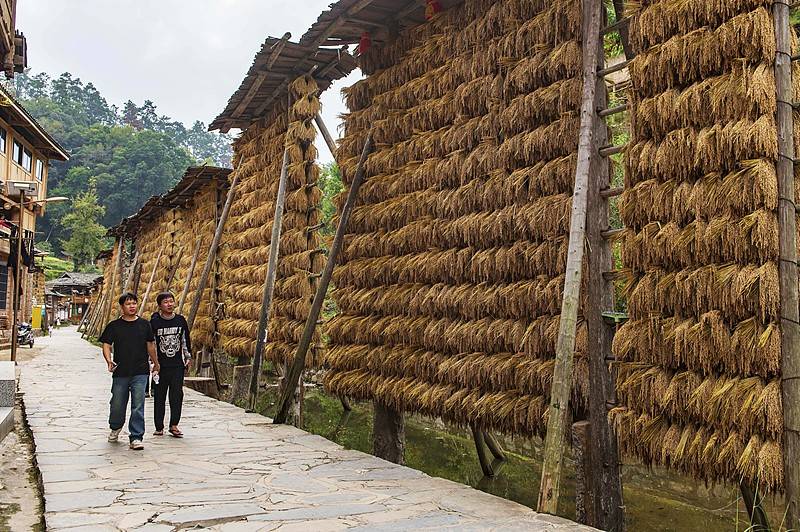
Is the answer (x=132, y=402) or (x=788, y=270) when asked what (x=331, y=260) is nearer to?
(x=132, y=402)

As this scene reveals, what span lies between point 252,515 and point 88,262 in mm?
59400

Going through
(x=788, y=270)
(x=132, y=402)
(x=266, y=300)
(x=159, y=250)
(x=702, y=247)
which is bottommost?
(x=132, y=402)

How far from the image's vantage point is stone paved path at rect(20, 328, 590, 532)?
396 centimetres

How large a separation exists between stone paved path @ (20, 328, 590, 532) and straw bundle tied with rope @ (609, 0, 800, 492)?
0.88 meters

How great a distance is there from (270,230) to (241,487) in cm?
593

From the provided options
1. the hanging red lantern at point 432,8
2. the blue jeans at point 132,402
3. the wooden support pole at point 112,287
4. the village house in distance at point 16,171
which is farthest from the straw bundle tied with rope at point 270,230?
the wooden support pole at point 112,287

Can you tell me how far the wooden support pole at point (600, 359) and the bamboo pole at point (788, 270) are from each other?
1.23 m

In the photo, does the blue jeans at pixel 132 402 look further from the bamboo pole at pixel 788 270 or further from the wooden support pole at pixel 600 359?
the bamboo pole at pixel 788 270

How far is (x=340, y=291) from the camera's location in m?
7.87

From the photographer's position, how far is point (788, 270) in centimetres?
350

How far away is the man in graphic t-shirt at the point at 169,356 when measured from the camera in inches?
282

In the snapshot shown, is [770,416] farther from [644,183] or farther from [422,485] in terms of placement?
[422,485]

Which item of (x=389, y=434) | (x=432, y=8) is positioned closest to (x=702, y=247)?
(x=432, y=8)

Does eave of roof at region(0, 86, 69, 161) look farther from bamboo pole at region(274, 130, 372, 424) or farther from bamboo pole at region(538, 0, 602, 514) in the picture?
bamboo pole at region(538, 0, 602, 514)
